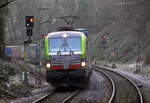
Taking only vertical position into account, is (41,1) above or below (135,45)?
above

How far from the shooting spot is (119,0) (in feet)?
230

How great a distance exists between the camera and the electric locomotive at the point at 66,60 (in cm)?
1877

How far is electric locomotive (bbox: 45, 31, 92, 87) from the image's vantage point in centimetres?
1877

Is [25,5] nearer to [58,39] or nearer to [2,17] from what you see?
[2,17]

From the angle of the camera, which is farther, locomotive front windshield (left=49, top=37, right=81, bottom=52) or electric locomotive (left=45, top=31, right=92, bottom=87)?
locomotive front windshield (left=49, top=37, right=81, bottom=52)

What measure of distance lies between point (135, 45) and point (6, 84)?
122 feet

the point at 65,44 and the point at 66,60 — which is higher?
the point at 65,44

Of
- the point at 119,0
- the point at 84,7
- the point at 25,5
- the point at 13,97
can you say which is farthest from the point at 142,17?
the point at 13,97

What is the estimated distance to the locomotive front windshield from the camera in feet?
63.4

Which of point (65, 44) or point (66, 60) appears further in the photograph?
point (65, 44)

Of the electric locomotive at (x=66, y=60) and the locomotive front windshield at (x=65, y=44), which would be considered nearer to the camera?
the electric locomotive at (x=66, y=60)

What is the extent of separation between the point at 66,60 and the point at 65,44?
1.13 m

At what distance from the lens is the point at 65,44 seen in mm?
19562

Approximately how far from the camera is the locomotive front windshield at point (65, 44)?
1931cm
